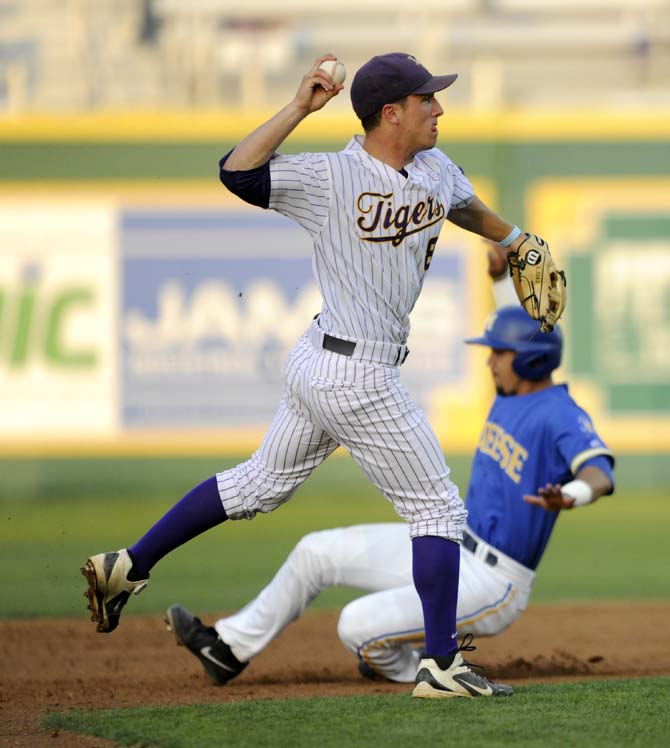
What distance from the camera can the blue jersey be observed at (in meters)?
4.35

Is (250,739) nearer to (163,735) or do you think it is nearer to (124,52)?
(163,735)

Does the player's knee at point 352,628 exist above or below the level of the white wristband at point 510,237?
below

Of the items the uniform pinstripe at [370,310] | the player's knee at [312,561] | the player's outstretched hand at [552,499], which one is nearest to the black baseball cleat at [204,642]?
the player's knee at [312,561]

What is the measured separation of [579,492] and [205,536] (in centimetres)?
602

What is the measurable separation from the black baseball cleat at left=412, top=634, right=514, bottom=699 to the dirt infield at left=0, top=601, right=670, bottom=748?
0.41 meters

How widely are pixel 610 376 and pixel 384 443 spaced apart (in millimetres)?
8451

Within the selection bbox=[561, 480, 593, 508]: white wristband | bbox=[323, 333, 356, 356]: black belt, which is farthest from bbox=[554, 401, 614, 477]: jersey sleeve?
bbox=[323, 333, 356, 356]: black belt

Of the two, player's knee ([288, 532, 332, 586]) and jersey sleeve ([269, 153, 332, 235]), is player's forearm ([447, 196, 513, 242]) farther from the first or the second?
player's knee ([288, 532, 332, 586])

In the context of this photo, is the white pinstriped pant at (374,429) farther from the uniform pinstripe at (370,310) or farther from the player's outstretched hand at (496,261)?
the player's outstretched hand at (496,261)

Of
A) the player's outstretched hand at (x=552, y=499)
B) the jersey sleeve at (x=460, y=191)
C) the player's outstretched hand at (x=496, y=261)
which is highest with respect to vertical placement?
the jersey sleeve at (x=460, y=191)

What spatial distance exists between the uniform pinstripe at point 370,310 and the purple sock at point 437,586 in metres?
0.04

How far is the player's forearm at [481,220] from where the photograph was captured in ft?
13.8

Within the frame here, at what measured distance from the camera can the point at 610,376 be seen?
12.0 meters

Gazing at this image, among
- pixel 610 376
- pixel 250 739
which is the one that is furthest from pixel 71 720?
pixel 610 376
